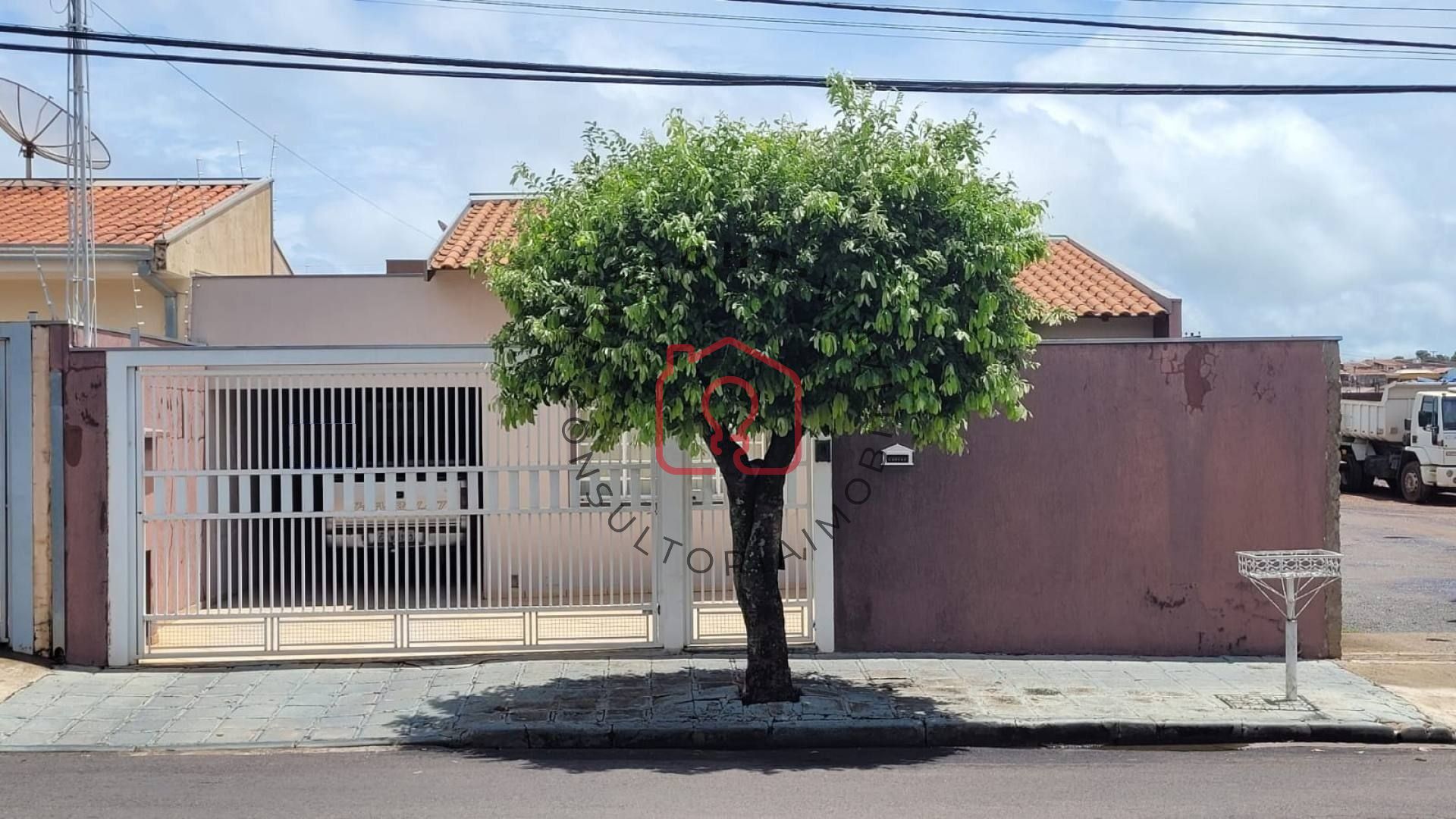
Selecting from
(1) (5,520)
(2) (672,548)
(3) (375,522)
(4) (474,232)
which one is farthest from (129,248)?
(2) (672,548)

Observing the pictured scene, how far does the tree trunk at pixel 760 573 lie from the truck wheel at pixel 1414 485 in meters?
23.2

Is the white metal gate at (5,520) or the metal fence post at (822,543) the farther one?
the metal fence post at (822,543)

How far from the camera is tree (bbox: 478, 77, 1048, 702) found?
779cm

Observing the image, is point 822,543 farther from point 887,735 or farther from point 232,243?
point 232,243

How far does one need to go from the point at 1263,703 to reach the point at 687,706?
160 inches

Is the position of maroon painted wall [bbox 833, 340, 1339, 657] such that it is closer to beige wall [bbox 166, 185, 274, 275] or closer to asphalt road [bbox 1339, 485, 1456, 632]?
asphalt road [bbox 1339, 485, 1456, 632]

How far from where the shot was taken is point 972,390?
8156 millimetres

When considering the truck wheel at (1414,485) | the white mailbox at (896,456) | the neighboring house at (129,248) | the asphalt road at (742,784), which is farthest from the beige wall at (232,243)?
the truck wheel at (1414,485)

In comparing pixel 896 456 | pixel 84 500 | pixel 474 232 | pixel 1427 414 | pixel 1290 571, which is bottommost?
pixel 1290 571

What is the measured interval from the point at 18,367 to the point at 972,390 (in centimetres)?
758

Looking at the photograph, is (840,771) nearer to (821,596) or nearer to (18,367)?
(821,596)

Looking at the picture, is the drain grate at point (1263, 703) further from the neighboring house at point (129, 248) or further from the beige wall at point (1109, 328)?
the neighboring house at point (129, 248)

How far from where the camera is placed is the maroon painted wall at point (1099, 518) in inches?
417

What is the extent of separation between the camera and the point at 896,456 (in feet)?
34.7
